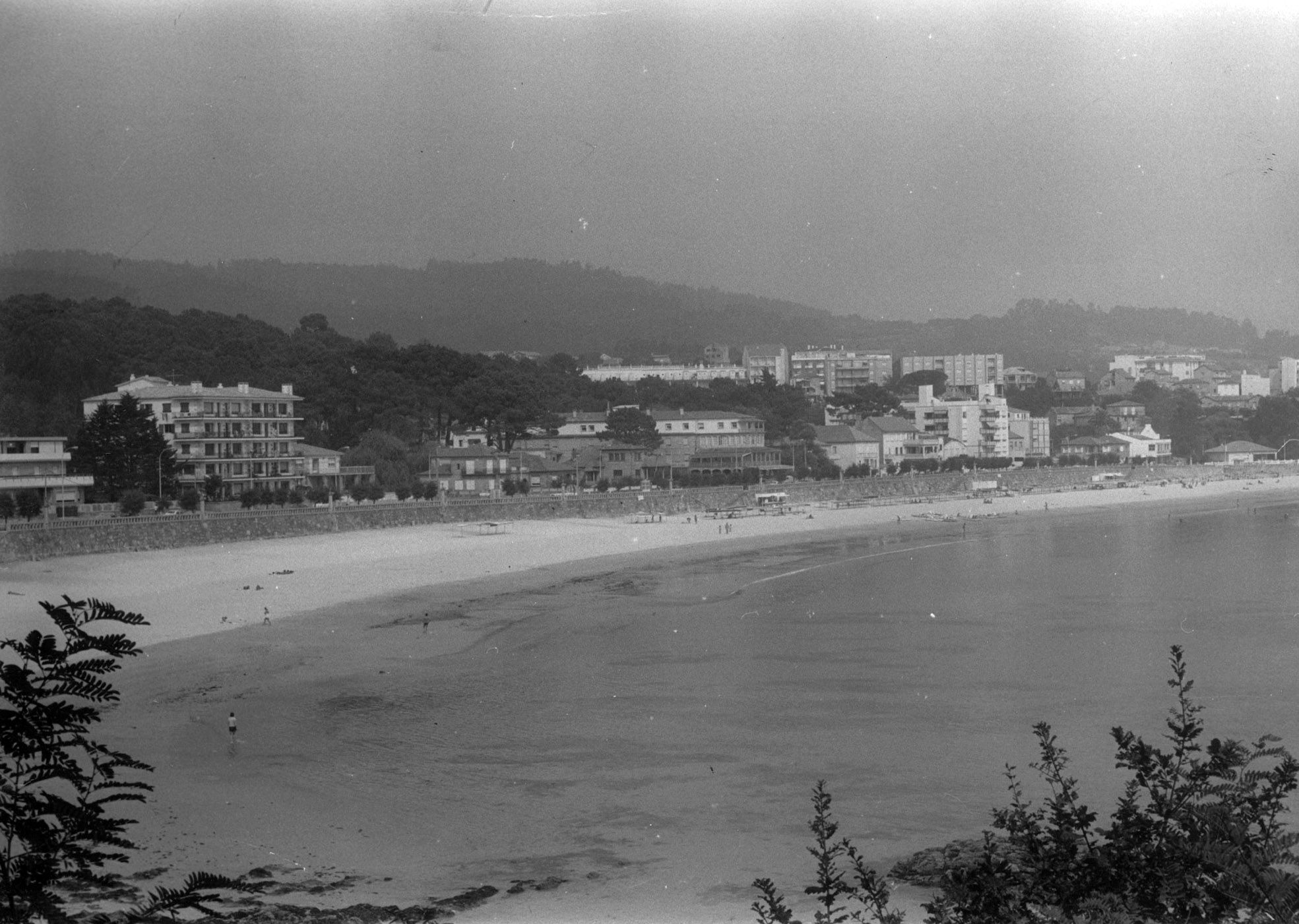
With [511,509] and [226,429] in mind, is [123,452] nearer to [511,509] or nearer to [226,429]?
[226,429]

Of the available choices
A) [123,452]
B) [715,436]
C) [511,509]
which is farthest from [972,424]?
[123,452]

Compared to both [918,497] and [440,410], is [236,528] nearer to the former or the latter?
[440,410]

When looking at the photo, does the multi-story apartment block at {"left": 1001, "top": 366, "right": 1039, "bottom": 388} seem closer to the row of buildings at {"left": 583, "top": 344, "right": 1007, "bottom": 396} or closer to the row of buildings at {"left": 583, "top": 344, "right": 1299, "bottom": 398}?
the row of buildings at {"left": 583, "top": 344, "right": 1299, "bottom": 398}

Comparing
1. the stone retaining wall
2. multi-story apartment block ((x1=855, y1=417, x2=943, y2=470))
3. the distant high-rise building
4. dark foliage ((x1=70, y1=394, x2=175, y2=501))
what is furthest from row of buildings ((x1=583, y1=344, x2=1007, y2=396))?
dark foliage ((x1=70, y1=394, x2=175, y2=501))

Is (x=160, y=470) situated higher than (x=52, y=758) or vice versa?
(x=160, y=470)

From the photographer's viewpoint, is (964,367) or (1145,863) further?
(964,367)

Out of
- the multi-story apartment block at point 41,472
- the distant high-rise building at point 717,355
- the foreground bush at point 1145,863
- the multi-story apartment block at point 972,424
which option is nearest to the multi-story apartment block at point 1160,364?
the multi-story apartment block at point 972,424
